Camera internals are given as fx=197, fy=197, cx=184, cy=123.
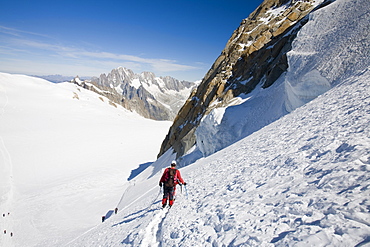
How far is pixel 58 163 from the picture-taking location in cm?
4369

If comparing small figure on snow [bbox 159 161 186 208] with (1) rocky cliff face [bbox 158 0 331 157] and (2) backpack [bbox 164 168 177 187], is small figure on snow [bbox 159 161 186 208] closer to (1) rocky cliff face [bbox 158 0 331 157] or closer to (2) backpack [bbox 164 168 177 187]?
(2) backpack [bbox 164 168 177 187]

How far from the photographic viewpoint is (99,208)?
2516 cm

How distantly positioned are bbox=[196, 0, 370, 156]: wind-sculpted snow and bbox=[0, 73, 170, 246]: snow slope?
17.5m

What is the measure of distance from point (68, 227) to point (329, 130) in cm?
2494

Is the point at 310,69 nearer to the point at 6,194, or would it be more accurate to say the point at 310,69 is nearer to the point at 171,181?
the point at 171,181

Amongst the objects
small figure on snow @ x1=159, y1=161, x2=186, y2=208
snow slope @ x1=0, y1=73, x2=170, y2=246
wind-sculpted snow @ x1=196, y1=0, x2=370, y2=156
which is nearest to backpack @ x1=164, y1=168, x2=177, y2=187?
small figure on snow @ x1=159, y1=161, x2=186, y2=208

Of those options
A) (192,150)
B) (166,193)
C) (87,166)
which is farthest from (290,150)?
(87,166)

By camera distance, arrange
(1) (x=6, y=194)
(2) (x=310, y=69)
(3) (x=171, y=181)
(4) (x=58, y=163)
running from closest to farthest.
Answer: (3) (x=171, y=181) < (2) (x=310, y=69) < (1) (x=6, y=194) < (4) (x=58, y=163)

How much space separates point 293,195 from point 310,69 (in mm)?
13031

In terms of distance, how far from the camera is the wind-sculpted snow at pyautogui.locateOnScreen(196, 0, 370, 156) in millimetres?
12734

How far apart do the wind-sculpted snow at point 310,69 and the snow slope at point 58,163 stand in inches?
691

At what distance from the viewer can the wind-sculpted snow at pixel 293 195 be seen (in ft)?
12.1

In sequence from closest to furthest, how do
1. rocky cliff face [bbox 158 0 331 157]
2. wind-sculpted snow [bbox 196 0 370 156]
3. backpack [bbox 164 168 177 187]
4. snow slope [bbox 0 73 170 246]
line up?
backpack [bbox 164 168 177 187]
wind-sculpted snow [bbox 196 0 370 156]
snow slope [bbox 0 73 170 246]
rocky cliff face [bbox 158 0 331 157]

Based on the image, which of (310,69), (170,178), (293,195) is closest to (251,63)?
(310,69)
